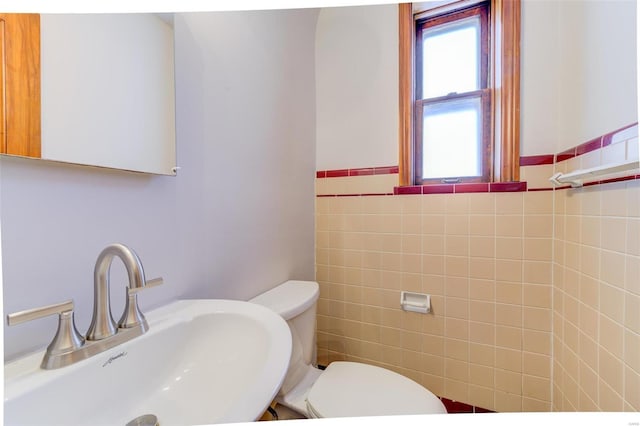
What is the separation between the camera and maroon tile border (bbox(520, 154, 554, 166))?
3.63 feet

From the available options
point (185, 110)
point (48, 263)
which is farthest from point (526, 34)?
point (48, 263)

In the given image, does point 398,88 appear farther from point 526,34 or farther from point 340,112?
point 526,34

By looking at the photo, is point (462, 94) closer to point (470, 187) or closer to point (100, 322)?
point (470, 187)

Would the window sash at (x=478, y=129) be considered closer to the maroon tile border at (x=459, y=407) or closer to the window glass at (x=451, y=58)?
the window glass at (x=451, y=58)

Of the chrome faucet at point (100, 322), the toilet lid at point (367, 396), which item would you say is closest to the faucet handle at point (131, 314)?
the chrome faucet at point (100, 322)

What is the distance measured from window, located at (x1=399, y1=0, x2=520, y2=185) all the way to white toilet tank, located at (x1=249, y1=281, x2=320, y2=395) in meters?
0.74

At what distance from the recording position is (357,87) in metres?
A: 1.44

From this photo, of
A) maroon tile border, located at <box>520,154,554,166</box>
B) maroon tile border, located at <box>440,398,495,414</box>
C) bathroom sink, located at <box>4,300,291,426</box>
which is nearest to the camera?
bathroom sink, located at <box>4,300,291,426</box>

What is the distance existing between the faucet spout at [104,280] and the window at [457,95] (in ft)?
3.81

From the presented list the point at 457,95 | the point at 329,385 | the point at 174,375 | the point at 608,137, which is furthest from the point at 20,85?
the point at 457,95

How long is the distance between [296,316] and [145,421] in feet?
1.79

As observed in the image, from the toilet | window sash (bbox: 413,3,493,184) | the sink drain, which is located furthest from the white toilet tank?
window sash (bbox: 413,3,493,184)

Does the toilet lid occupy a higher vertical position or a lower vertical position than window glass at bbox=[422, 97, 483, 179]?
lower

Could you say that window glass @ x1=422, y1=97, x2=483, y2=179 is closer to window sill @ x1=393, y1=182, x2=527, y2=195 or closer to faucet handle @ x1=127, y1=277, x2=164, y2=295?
window sill @ x1=393, y1=182, x2=527, y2=195
